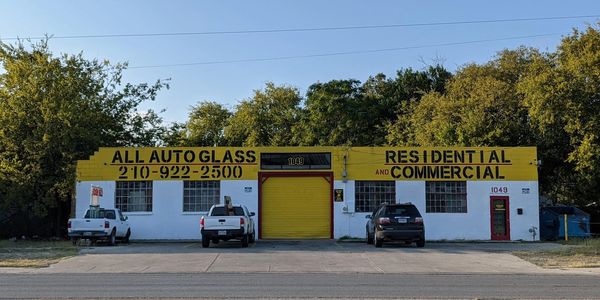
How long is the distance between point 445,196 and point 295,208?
23.5ft

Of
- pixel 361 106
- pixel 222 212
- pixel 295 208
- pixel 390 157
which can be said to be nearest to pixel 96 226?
pixel 222 212

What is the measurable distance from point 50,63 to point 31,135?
12.1 feet

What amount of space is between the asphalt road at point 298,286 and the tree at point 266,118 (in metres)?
38.6

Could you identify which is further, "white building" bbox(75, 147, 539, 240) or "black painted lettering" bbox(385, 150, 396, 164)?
"black painted lettering" bbox(385, 150, 396, 164)

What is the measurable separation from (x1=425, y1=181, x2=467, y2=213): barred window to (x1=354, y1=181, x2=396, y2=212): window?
67.3 inches

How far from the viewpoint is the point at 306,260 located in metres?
18.9

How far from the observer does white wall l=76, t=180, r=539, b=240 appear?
29.3 m

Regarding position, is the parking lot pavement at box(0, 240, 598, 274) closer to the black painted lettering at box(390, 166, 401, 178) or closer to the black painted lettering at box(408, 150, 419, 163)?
A: the black painted lettering at box(390, 166, 401, 178)

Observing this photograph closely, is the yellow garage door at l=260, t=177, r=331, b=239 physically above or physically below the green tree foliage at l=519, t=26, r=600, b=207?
below

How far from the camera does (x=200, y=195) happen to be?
2992 cm

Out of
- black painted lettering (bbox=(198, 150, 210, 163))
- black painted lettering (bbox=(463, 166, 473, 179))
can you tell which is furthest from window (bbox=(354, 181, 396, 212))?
black painted lettering (bbox=(198, 150, 210, 163))

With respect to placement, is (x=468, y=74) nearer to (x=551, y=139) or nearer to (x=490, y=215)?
(x=551, y=139)

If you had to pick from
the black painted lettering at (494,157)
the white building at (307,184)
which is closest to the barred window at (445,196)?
the white building at (307,184)

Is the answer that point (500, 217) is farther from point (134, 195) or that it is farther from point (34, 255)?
point (34, 255)
